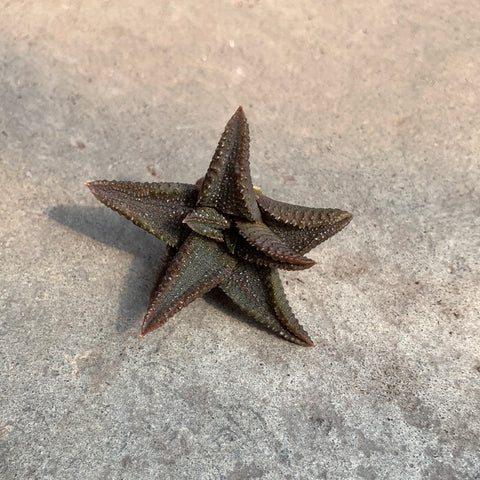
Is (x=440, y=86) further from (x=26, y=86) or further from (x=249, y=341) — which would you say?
(x=26, y=86)

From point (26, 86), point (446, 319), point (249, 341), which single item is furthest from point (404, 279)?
point (26, 86)

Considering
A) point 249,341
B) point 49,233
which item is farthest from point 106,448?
point 49,233

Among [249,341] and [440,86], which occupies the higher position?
[440,86]

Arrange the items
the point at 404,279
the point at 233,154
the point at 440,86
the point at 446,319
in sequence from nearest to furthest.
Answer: the point at 233,154 → the point at 446,319 → the point at 404,279 → the point at 440,86

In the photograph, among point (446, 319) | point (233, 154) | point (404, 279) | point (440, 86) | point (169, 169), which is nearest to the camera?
point (233, 154)

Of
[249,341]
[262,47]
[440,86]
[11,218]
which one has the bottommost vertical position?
[11,218]

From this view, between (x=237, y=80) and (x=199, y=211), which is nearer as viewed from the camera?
(x=199, y=211)

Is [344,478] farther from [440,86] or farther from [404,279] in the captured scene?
[440,86]
